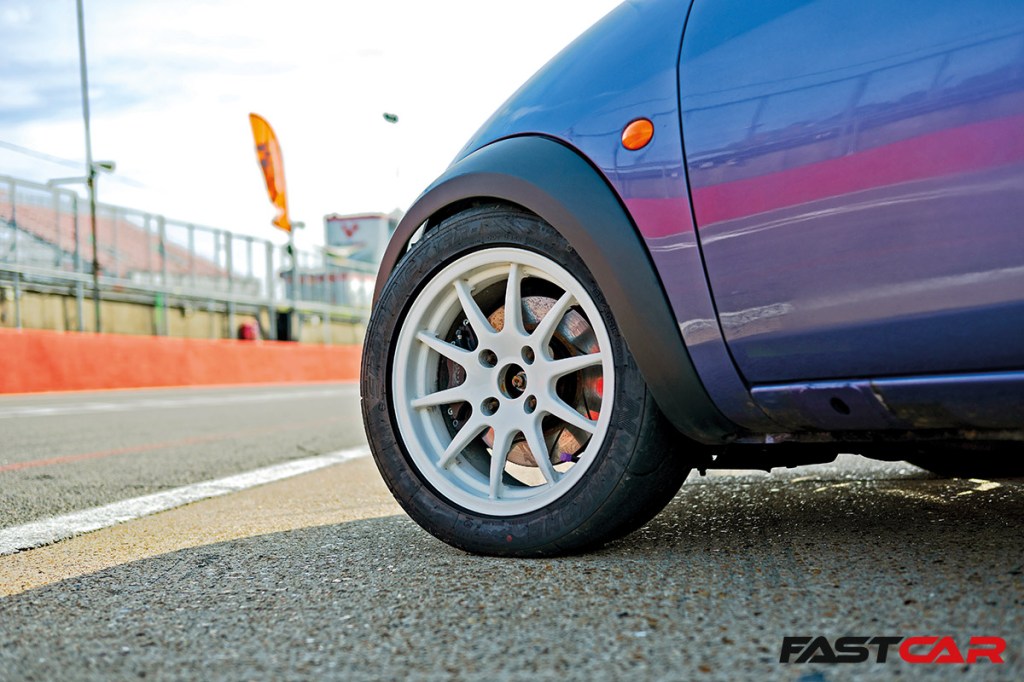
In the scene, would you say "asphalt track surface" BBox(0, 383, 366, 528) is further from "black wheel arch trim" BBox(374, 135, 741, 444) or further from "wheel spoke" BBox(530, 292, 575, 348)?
"black wheel arch trim" BBox(374, 135, 741, 444)

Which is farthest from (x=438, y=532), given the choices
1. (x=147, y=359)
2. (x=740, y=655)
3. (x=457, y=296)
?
(x=147, y=359)

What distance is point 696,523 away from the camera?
2.49 m

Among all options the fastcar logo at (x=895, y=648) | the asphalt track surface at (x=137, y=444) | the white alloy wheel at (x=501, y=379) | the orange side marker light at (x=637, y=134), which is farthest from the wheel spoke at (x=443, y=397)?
the asphalt track surface at (x=137, y=444)

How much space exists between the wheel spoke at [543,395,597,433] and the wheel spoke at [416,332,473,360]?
250 mm

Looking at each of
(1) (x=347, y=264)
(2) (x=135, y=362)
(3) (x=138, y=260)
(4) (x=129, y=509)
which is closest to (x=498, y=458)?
(4) (x=129, y=509)

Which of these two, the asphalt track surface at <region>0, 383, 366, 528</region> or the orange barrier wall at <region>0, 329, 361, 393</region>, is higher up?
the orange barrier wall at <region>0, 329, 361, 393</region>

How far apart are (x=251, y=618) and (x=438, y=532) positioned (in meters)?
0.57

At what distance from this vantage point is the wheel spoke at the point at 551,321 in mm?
2148

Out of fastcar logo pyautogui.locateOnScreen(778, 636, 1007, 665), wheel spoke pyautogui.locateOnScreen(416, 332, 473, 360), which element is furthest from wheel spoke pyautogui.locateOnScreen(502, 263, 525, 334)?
fastcar logo pyautogui.locateOnScreen(778, 636, 1007, 665)

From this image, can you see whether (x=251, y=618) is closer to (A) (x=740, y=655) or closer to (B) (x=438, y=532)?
(B) (x=438, y=532)

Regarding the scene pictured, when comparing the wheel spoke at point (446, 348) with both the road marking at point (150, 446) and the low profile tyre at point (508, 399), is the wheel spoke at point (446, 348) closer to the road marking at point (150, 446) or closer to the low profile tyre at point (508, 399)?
the low profile tyre at point (508, 399)

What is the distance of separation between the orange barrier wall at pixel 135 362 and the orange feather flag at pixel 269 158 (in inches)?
376

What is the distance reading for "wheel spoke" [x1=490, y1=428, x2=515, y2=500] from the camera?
2.20 m

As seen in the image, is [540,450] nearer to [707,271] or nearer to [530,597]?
[530,597]
